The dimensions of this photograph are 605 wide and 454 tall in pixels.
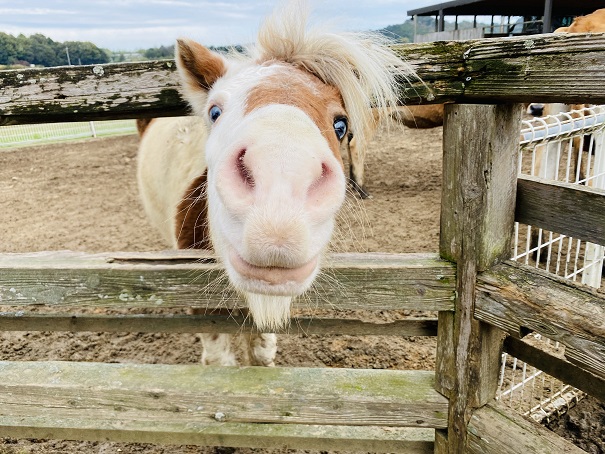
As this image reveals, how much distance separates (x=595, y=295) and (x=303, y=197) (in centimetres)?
95

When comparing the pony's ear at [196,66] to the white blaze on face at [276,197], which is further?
the pony's ear at [196,66]

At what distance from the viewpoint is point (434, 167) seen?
838cm

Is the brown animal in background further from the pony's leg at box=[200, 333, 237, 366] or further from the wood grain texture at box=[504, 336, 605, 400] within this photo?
the pony's leg at box=[200, 333, 237, 366]

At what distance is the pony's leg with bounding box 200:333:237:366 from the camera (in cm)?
270

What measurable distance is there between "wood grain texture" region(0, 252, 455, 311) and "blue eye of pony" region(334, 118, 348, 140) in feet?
1.57

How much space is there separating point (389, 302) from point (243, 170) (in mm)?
851

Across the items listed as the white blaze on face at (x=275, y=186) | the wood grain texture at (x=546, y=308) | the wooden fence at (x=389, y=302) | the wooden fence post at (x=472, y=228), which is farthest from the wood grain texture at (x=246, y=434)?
the white blaze on face at (x=275, y=186)

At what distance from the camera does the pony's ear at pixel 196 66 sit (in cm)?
167

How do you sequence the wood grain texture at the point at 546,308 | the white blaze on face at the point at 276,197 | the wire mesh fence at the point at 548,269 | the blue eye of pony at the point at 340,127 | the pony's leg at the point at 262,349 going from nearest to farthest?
the white blaze on face at the point at 276,197 → the wood grain texture at the point at 546,308 → the blue eye of pony at the point at 340,127 → the wire mesh fence at the point at 548,269 → the pony's leg at the point at 262,349

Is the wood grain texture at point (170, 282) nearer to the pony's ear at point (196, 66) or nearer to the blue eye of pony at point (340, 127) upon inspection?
the blue eye of pony at point (340, 127)

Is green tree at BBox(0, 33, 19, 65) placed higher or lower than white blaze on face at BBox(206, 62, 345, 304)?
higher

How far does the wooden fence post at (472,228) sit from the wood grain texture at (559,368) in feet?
0.71

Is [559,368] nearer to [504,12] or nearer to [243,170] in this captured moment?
[243,170]

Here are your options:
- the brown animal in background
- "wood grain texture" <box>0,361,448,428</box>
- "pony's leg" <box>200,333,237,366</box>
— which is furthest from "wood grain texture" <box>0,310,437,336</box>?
the brown animal in background
